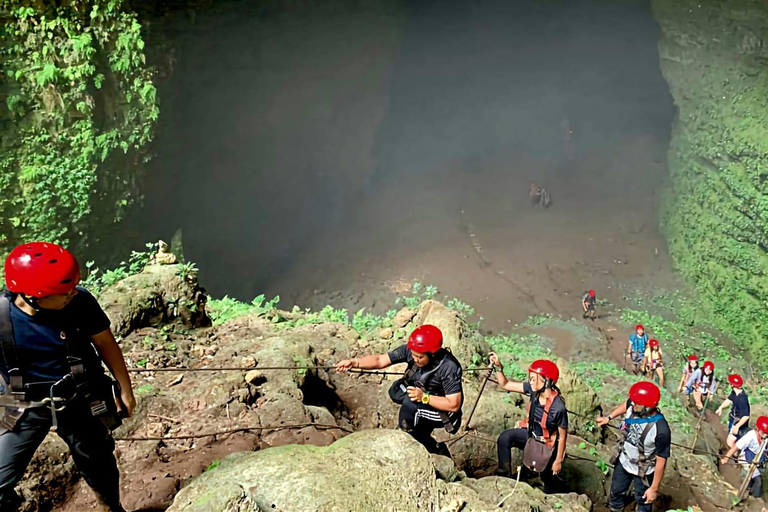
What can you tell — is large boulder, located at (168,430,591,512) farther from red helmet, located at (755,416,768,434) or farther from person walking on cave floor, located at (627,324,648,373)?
person walking on cave floor, located at (627,324,648,373)

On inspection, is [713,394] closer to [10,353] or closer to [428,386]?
[428,386]

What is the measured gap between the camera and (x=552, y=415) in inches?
167

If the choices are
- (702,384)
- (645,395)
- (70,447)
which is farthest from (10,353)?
(702,384)

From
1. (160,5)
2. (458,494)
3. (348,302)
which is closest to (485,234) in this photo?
(348,302)

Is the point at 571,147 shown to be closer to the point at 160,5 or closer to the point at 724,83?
the point at 724,83

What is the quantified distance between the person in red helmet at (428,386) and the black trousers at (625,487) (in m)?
1.72

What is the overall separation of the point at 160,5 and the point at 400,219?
1109 centimetres

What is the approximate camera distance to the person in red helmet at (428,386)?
385 centimetres

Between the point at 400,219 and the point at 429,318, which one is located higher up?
the point at 429,318

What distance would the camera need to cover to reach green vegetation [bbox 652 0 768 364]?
529 inches

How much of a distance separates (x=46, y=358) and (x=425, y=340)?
2.42 m

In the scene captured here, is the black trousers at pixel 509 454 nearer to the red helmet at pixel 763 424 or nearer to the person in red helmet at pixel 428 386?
the person in red helmet at pixel 428 386

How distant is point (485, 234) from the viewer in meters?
18.6

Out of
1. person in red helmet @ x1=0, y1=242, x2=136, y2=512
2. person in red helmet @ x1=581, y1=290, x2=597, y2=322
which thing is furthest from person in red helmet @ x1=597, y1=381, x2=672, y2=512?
person in red helmet @ x1=581, y1=290, x2=597, y2=322
